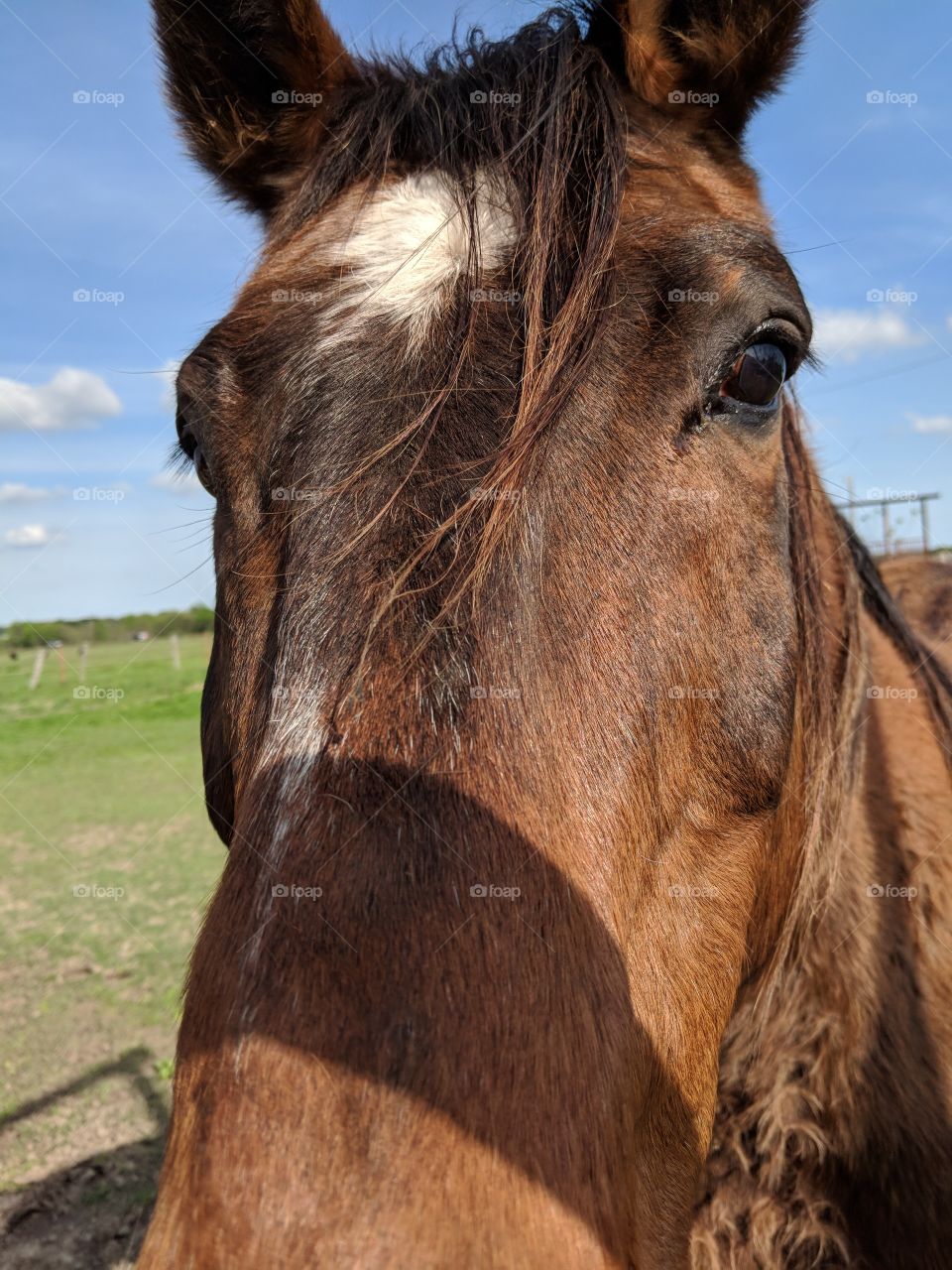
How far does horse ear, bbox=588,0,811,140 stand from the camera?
2174 millimetres

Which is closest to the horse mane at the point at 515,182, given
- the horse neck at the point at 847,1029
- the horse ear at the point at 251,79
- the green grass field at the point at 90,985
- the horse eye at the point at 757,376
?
the horse ear at the point at 251,79

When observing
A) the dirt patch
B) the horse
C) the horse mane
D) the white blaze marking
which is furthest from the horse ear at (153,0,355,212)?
the dirt patch

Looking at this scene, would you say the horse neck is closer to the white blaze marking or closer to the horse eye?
the horse eye

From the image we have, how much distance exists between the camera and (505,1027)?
3.75 feet

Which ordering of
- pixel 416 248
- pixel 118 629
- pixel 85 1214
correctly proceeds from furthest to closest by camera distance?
pixel 118 629 → pixel 85 1214 → pixel 416 248

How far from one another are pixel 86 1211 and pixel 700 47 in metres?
5.98

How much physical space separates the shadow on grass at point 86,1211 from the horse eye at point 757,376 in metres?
4.96

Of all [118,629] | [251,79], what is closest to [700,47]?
[251,79]

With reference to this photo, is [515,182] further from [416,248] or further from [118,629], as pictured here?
[118,629]

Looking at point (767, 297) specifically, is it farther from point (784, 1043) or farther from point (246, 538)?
point (784, 1043)

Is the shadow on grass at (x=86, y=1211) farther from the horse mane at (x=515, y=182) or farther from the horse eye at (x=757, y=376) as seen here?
the horse eye at (x=757, y=376)

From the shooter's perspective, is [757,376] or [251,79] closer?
[757,376]

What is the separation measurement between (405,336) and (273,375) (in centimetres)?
35

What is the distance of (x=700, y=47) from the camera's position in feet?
7.25
